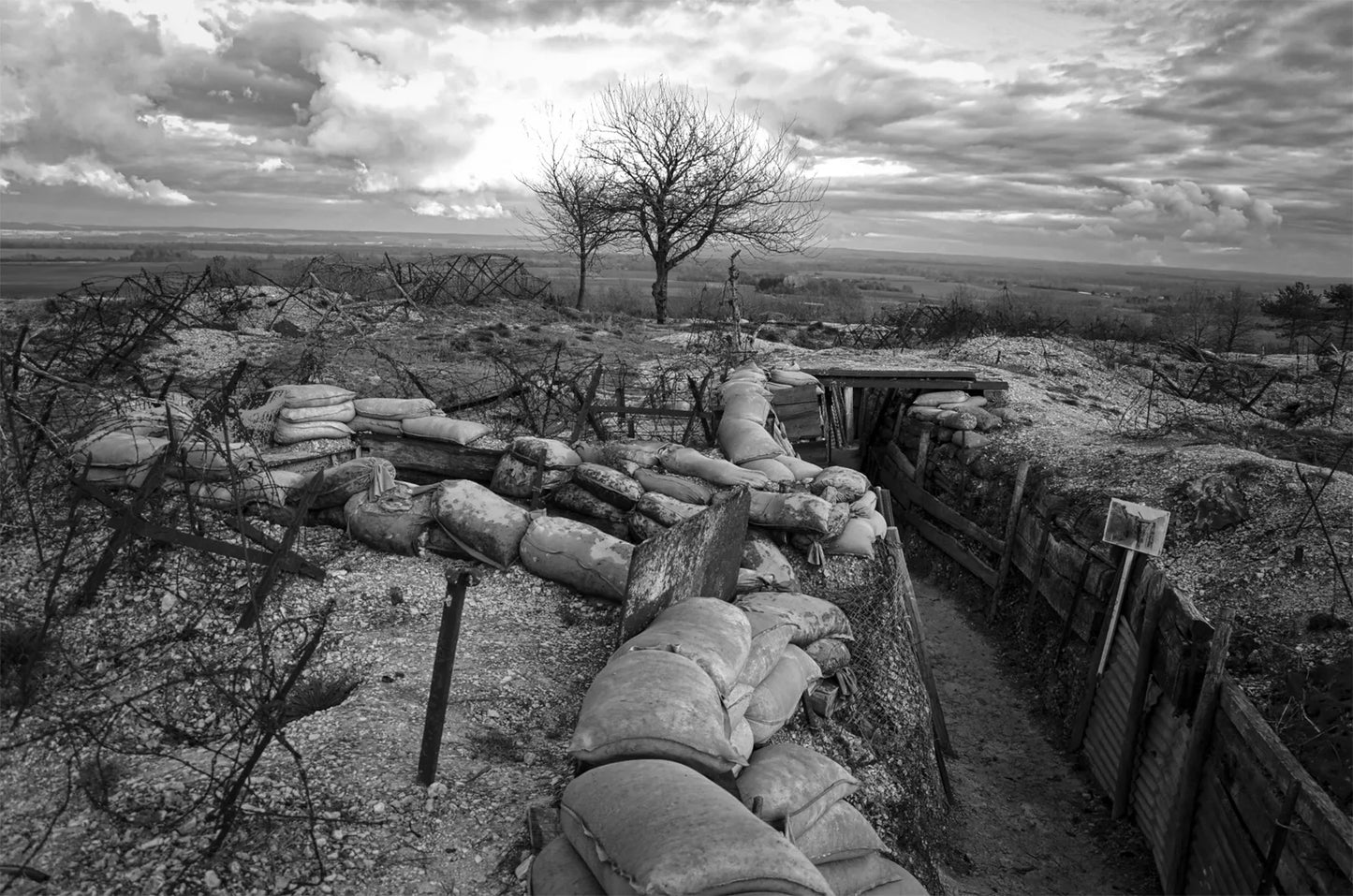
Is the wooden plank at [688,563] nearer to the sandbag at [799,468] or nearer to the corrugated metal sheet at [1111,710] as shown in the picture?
the sandbag at [799,468]

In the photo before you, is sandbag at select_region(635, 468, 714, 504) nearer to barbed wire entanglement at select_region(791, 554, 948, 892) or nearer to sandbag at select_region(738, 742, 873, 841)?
barbed wire entanglement at select_region(791, 554, 948, 892)

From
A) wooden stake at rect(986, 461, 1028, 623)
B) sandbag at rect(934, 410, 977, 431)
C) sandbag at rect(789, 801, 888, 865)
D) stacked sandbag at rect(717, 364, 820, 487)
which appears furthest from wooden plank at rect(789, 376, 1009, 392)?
sandbag at rect(789, 801, 888, 865)

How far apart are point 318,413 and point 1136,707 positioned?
241 inches

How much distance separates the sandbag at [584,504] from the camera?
6129 millimetres

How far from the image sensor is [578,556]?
5.32 m

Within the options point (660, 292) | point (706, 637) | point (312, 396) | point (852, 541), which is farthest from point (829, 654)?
point (660, 292)

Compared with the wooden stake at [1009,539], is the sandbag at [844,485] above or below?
above

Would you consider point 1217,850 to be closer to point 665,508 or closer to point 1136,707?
point 1136,707

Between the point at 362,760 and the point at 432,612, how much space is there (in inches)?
62.1

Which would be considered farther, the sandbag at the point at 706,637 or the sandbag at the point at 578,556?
the sandbag at the point at 578,556

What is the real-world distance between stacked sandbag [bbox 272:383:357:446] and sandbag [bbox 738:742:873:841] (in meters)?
4.38

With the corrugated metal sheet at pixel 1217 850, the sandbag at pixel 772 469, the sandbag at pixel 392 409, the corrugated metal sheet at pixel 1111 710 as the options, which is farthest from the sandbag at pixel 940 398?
the corrugated metal sheet at pixel 1217 850

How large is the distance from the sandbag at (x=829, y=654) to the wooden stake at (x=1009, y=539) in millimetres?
3715

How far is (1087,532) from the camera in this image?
284 inches
